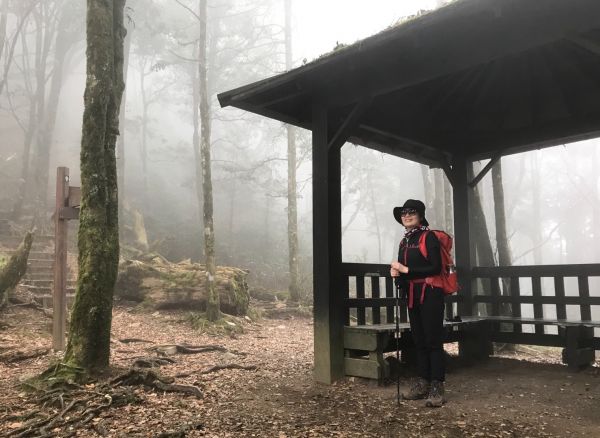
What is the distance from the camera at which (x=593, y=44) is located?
4.27m

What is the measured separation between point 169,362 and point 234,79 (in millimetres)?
22757

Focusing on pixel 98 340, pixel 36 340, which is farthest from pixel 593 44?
pixel 36 340

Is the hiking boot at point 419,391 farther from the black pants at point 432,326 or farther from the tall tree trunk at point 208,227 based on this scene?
the tall tree trunk at point 208,227

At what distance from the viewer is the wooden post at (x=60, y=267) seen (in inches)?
301

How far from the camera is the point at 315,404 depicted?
16.6 ft

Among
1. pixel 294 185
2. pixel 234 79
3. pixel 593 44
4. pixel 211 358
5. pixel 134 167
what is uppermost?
pixel 234 79

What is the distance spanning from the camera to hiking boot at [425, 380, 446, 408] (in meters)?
4.90

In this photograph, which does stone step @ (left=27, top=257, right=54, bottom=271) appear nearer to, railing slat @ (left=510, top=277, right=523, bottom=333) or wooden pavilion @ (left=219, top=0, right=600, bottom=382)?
wooden pavilion @ (left=219, top=0, right=600, bottom=382)

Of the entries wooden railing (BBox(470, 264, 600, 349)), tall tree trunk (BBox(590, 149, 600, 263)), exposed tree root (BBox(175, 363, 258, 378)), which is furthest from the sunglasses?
tall tree trunk (BBox(590, 149, 600, 263))

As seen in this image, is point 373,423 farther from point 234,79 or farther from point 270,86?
point 234,79

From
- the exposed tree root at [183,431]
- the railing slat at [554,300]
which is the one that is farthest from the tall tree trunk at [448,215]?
the exposed tree root at [183,431]

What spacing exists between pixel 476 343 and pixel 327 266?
3528 mm

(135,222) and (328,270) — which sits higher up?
(135,222)

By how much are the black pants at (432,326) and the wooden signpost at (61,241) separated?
5.80 meters
